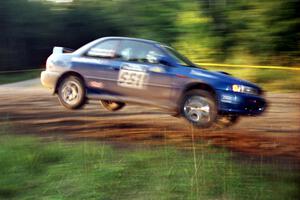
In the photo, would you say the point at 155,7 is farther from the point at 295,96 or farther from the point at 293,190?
the point at 293,190

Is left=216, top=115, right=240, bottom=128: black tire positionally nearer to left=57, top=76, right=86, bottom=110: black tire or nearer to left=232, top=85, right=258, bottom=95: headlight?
left=232, top=85, right=258, bottom=95: headlight

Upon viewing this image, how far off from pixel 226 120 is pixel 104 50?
80.0 inches

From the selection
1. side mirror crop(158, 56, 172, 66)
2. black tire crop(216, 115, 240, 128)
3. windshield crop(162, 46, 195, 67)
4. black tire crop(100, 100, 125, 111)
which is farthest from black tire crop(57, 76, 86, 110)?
black tire crop(216, 115, 240, 128)

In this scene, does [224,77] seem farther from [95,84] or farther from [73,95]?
[73,95]

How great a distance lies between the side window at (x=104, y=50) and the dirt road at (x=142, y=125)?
746mm

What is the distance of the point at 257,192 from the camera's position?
7.08 metres

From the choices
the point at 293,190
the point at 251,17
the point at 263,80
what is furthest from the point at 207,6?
the point at 293,190

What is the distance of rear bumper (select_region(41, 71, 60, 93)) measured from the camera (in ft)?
29.3

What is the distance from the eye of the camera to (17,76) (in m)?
9.37

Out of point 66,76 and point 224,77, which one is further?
point 66,76

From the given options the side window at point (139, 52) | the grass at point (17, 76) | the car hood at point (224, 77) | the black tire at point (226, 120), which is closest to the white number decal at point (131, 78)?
the side window at point (139, 52)

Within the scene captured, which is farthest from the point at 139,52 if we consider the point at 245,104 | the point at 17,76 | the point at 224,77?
the point at 17,76

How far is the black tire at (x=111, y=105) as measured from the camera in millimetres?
8734

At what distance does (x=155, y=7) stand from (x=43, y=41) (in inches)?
70.4
